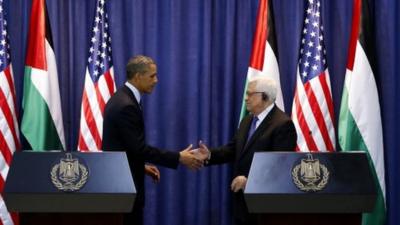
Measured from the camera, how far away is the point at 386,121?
5.92 m

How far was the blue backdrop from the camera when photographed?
19.3 ft

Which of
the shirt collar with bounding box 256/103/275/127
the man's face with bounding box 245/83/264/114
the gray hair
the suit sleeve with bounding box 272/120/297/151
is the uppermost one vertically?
the gray hair

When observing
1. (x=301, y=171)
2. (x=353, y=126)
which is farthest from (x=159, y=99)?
(x=301, y=171)

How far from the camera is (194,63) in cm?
591

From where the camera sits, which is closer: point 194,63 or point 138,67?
point 138,67

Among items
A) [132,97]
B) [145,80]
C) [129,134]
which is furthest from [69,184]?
[145,80]

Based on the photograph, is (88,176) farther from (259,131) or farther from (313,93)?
(313,93)

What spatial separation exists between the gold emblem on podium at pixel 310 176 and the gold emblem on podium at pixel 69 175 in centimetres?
118

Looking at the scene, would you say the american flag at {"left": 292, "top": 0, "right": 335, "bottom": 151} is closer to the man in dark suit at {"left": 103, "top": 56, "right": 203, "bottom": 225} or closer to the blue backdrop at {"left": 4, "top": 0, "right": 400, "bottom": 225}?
the blue backdrop at {"left": 4, "top": 0, "right": 400, "bottom": 225}

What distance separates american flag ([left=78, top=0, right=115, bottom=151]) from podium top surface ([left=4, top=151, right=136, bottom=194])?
185 cm

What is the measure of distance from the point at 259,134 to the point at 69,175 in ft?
4.62

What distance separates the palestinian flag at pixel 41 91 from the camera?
18.0 feet

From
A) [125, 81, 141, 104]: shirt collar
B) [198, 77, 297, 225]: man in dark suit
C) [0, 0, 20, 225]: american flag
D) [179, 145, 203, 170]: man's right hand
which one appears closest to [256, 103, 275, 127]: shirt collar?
[198, 77, 297, 225]: man in dark suit

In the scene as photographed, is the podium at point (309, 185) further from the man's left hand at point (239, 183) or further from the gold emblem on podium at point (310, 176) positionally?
the man's left hand at point (239, 183)
